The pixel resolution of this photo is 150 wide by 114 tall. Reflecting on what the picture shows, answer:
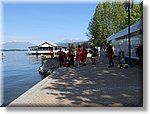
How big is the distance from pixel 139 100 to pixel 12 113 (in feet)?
11.0

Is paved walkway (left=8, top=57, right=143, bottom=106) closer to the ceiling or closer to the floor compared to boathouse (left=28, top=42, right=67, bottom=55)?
closer to the floor

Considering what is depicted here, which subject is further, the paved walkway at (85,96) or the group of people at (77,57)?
the group of people at (77,57)

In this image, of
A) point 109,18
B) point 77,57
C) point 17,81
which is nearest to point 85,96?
point 77,57

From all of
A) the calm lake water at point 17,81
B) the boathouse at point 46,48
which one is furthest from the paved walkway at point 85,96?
the boathouse at point 46,48

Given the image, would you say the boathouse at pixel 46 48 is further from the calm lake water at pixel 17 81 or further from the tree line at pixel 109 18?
the calm lake water at pixel 17 81

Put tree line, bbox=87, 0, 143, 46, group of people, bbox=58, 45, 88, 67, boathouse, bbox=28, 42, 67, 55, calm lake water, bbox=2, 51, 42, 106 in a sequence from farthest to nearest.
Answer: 1. boathouse, bbox=28, 42, 67, 55
2. tree line, bbox=87, 0, 143, 46
3. group of people, bbox=58, 45, 88, 67
4. calm lake water, bbox=2, 51, 42, 106

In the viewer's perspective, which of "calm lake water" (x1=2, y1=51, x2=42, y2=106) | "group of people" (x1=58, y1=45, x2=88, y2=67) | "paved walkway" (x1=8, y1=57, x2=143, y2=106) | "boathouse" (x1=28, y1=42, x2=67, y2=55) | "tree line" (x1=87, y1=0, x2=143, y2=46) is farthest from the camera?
"boathouse" (x1=28, y1=42, x2=67, y2=55)

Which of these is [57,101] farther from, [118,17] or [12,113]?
[118,17]

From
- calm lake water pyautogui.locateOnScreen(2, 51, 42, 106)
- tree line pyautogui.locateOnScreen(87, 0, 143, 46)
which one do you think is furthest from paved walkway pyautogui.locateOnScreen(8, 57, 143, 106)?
tree line pyautogui.locateOnScreen(87, 0, 143, 46)

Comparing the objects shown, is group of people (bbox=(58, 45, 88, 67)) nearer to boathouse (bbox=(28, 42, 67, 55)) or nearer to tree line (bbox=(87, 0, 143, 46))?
tree line (bbox=(87, 0, 143, 46))

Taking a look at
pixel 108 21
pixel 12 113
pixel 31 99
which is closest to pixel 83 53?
pixel 31 99

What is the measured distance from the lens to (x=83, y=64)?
20391mm

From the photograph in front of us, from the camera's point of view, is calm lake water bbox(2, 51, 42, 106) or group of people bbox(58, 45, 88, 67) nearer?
calm lake water bbox(2, 51, 42, 106)

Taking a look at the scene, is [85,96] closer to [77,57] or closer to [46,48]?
[77,57]
